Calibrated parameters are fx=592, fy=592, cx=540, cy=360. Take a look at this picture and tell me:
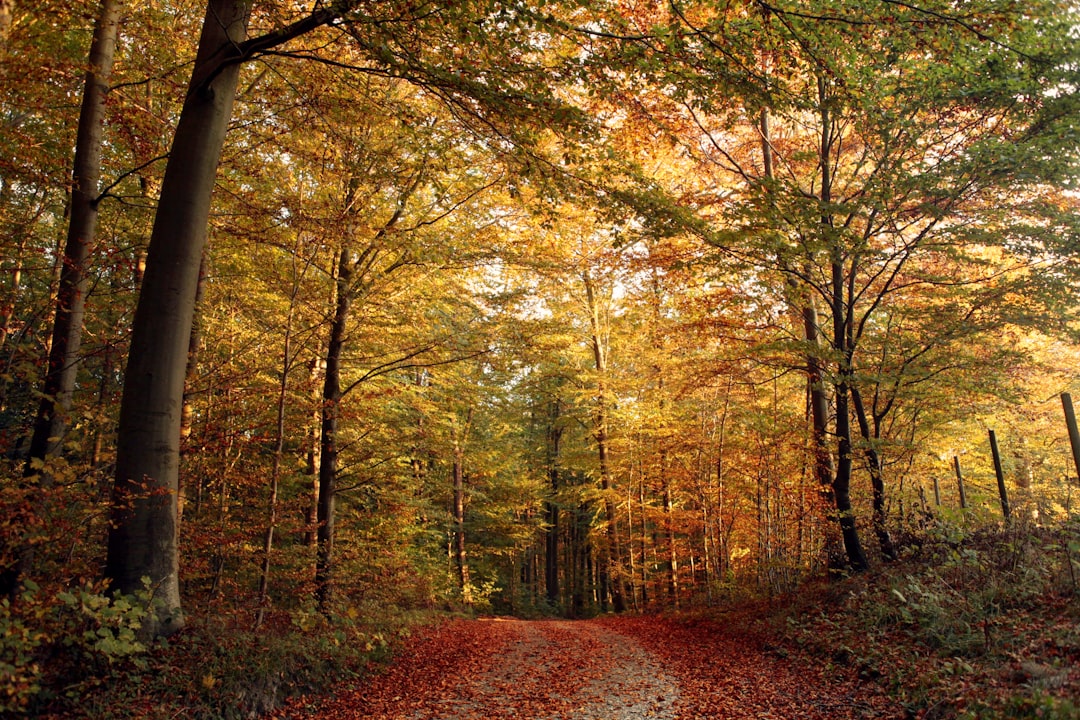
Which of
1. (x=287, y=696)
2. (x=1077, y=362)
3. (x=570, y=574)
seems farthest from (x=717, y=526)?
(x=570, y=574)

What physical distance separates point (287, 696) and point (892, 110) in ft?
34.5

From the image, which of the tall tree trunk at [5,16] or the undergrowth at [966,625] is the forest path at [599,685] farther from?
the tall tree trunk at [5,16]

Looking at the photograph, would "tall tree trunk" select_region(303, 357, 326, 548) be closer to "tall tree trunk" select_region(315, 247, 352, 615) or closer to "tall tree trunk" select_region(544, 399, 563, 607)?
"tall tree trunk" select_region(315, 247, 352, 615)

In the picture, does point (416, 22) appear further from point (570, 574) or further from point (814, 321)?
point (570, 574)

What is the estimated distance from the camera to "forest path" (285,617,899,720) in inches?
217

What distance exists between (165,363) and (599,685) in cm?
564


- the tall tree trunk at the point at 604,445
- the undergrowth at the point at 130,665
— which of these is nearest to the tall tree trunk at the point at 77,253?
the undergrowth at the point at 130,665

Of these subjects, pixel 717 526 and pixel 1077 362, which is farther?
pixel 1077 362

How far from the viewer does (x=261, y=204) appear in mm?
7965

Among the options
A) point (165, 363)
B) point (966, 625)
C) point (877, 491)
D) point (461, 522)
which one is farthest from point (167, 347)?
point (461, 522)

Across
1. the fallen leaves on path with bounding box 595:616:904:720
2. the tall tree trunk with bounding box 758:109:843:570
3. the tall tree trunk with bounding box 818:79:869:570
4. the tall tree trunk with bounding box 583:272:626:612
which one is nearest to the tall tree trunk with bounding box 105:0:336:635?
the fallen leaves on path with bounding box 595:616:904:720

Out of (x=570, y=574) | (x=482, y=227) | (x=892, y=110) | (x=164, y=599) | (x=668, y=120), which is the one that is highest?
(x=668, y=120)

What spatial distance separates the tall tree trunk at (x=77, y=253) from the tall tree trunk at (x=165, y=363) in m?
1.10

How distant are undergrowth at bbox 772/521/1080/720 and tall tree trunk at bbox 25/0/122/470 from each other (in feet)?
26.6
